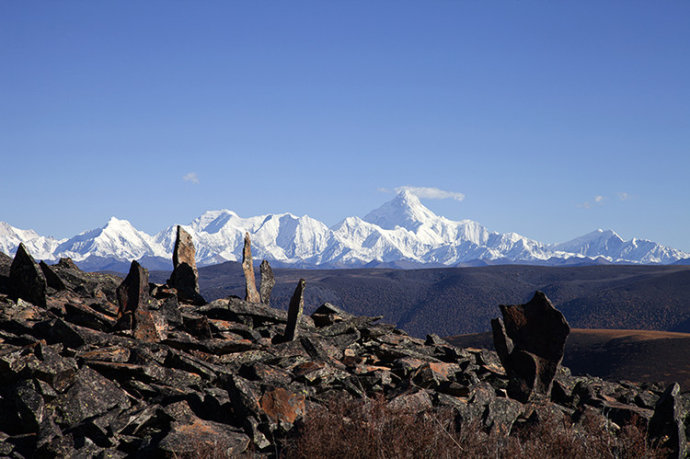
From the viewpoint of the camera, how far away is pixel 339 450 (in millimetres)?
12086

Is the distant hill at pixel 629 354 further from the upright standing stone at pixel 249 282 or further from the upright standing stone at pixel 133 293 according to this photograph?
the upright standing stone at pixel 133 293

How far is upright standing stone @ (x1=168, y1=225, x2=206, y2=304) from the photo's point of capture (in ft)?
88.4

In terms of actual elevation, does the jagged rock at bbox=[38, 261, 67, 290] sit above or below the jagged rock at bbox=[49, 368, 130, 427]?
above

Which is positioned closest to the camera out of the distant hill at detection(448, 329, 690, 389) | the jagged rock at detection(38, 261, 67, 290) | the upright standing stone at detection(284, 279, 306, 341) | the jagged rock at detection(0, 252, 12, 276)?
the upright standing stone at detection(284, 279, 306, 341)

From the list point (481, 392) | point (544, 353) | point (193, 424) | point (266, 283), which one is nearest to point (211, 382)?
point (193, 424)

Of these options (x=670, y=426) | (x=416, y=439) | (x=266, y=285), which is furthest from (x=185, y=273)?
(x=670, y=426)

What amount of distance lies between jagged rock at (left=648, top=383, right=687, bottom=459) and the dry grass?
2331 millimetres

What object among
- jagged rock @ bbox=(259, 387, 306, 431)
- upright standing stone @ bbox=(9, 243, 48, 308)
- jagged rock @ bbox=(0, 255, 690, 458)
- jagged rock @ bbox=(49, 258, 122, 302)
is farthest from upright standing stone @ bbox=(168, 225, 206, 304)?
jagged rock @ bbox=(259, 387, 306, 431)

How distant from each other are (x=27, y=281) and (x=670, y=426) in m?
19.7

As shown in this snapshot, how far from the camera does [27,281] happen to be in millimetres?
20297

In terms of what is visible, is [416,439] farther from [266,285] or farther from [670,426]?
[266,285]

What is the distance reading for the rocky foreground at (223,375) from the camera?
1286 centimetres

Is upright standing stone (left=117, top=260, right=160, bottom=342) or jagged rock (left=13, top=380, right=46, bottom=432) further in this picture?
upright standing stone (left=117, top=260, right=160, bottom=342)

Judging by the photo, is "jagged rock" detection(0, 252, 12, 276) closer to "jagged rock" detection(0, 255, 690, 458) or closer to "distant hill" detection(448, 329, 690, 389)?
"jagged rock" detection(0, 255, 690, 458)
